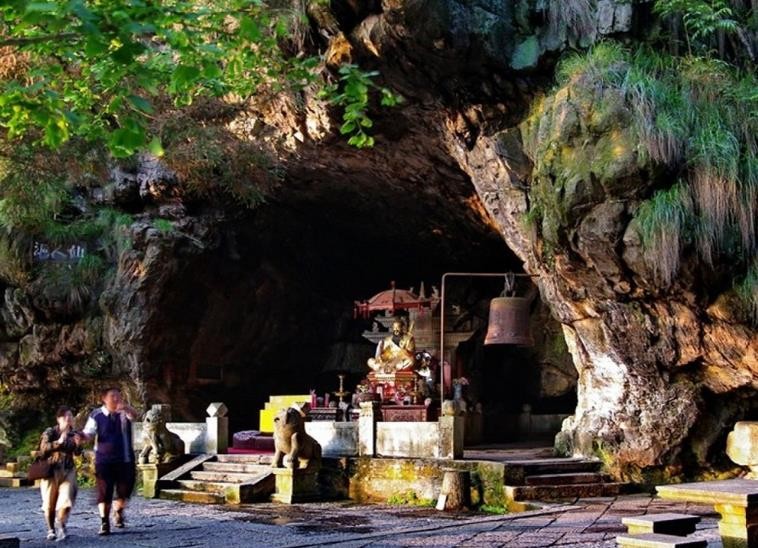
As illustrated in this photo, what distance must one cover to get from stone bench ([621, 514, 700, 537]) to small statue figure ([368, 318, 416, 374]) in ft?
35.0

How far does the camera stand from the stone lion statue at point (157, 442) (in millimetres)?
16094

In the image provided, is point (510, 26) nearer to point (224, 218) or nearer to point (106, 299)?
point (224, 218)

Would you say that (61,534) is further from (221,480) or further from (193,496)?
(221,480)

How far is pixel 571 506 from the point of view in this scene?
1215cm

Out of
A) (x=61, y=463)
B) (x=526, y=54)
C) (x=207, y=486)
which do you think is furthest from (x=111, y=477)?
(x=526, y=54)

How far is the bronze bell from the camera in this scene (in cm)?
1437

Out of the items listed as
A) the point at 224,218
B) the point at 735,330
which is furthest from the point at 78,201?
the point at 735,330

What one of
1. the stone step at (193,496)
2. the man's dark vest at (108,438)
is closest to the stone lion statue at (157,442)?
the stone step at (193,496)

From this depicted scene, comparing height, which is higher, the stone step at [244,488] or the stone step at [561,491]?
the stone step at [561,491]

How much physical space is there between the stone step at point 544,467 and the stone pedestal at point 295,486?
3.21 metres

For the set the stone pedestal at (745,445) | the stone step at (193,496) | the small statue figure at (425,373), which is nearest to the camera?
the stone pedestal at (745,445)

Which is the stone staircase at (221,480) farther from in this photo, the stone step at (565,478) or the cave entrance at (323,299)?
the cave entrance at (323,299)

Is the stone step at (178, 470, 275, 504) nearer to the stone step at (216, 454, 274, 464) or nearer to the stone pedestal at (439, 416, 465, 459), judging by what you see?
the stone step at (216, 454, 274, 464)

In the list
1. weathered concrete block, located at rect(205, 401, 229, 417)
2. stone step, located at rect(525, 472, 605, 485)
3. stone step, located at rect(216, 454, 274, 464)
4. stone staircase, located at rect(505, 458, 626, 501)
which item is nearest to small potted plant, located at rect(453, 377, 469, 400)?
stone staircase, located at rect(505, 458, 626, 501)
